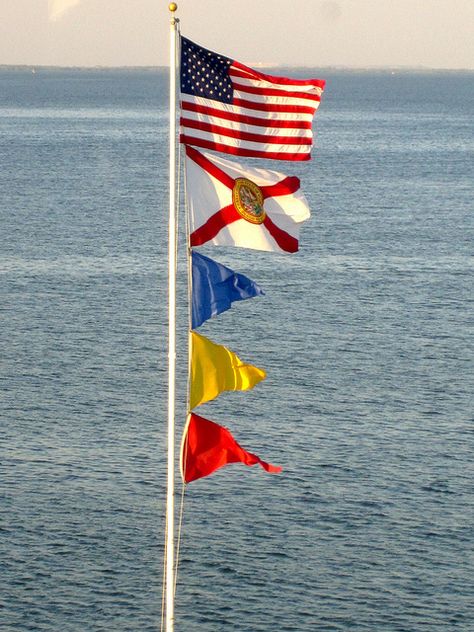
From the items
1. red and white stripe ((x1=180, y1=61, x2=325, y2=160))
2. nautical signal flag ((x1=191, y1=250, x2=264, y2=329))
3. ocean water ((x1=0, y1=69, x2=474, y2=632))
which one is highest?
red and white stripe ((x1=180, y1=61, x2=325, y2=160))

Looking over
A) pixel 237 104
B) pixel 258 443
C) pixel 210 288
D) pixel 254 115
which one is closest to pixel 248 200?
pixel 254 115

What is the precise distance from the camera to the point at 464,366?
82.9m

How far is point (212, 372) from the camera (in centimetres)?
3300

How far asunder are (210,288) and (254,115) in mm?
4201

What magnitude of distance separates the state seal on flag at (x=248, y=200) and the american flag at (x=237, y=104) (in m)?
0.77

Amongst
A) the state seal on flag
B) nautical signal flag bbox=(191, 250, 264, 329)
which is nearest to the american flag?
the state seal on flag

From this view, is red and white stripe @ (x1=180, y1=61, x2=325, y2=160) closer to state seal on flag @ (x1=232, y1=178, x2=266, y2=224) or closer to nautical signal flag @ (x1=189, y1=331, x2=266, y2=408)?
state seal on flag @ (x1=232, y1=178, x2=266, y2=224)

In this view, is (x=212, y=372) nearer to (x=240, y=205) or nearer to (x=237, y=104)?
(x=240, y=205)

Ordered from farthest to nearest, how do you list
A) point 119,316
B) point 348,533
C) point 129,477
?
1. point 119,316
2. point 129,477
3. point 348,533

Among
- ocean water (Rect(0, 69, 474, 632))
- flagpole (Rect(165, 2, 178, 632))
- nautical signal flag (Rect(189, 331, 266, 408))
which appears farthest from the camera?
ocean water (Rect(0, 69, 474, 632))

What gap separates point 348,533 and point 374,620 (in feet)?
25.1

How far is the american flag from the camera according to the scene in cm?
3155

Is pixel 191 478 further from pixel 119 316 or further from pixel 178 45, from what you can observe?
pixel 119 316

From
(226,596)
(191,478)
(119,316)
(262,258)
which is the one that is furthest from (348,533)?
(262,258)
